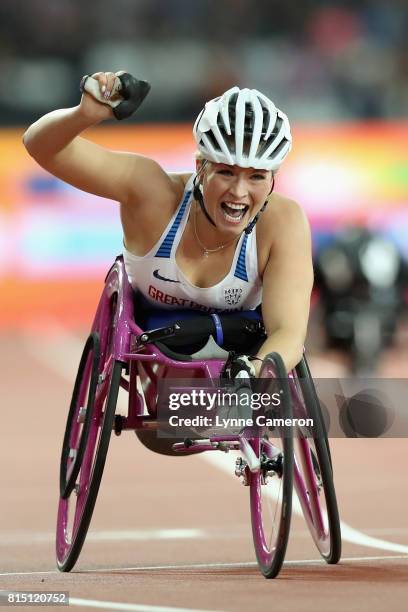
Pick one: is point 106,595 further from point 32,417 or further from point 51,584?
point 32,417

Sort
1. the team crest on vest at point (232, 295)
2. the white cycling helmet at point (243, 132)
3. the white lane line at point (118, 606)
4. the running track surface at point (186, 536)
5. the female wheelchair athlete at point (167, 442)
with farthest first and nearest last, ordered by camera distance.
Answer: the team crest on vest at point (232, 295) → the white cycling helmet at point (243, 132) → the female wheelchair athlete at point (167, 442) → the running track surface at point (186, 536) → the white lane line at point (118, 606)

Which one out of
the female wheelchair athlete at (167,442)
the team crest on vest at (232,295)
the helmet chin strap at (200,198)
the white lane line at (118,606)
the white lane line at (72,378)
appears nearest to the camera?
the white lane line at (118,606)

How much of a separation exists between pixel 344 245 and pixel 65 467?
7.65 meters

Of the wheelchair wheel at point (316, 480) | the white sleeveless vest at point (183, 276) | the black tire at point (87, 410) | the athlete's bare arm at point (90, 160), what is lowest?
the wheelchair wheel at point (316, 480)

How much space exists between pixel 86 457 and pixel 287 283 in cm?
105

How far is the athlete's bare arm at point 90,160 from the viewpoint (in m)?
5.42

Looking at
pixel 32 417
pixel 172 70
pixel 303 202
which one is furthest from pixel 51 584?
pixel 172 70

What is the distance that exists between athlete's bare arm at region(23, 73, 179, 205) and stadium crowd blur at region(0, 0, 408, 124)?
1314cm

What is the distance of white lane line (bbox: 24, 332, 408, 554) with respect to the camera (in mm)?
6383

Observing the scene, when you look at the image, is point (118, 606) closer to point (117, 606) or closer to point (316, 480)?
point (117, 606)

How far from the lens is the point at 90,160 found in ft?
18.6

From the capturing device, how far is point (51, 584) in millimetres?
5445

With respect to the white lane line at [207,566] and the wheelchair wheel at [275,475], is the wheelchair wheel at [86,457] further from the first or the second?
the wheelchair wheel at [275,475]

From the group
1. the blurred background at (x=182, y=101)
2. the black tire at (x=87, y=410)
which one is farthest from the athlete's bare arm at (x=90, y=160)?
the blurred background at (x=182, y=101)
